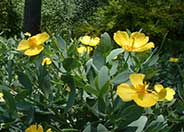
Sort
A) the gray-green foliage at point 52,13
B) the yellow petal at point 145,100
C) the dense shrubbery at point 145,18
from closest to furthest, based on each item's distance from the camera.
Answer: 1. the yellow petal at point 145,100
2. the dense shrubbery at point 145,18
3. the gray-green foliage at point 52,13

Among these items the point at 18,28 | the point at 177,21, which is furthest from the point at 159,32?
the point at 18,28

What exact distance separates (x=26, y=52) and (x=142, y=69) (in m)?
0.30

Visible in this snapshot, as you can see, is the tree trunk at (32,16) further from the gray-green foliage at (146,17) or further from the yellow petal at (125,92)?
the yellow petal at (125,92)

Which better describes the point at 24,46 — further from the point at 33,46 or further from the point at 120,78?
the point at 120,78

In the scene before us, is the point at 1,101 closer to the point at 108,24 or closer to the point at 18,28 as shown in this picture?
the point at 108,24

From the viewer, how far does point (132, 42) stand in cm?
132

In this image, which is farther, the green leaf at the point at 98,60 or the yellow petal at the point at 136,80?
the green leaf at the point at 98,60

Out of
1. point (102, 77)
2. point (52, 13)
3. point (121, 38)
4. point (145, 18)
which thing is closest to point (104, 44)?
point (121, 38)

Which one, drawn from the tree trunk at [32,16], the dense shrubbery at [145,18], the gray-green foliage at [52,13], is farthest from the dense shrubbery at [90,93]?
the gray-green foliage at [52,13]

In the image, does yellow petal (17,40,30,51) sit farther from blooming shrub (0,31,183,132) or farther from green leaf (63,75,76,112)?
green leaf (63,75,76,112)

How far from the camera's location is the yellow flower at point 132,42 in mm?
1309

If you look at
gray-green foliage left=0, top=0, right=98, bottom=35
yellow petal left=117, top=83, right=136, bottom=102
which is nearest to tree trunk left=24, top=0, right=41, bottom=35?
gray-green foliage left=0, top=0, right=98, bottom=35

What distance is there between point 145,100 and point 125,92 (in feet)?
0.15

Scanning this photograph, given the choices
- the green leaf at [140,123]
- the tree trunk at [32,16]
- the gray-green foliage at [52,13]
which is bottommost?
the gray-green foliage at [52,13]
